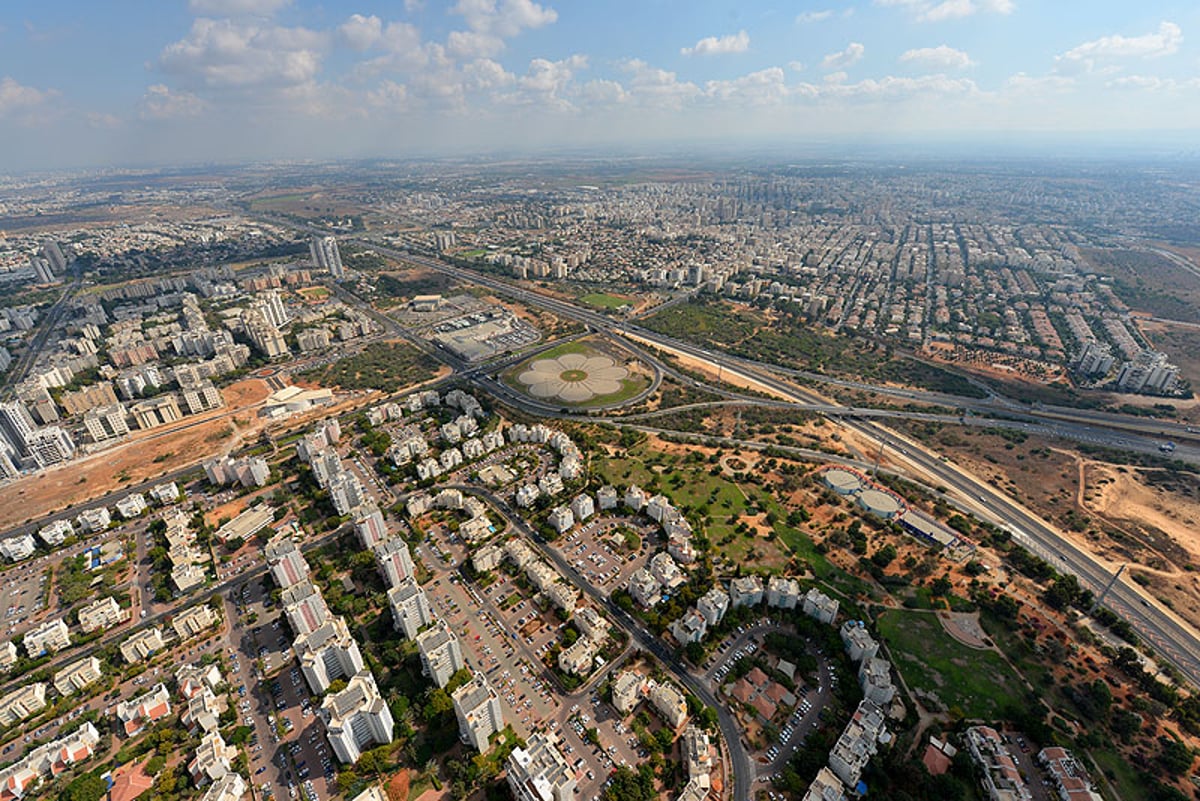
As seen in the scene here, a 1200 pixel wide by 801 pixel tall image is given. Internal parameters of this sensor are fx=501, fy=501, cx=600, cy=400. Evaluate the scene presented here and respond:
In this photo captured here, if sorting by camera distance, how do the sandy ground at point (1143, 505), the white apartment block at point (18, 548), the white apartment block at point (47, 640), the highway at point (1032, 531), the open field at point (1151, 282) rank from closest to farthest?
the white apartment block at point (47, 640), the highway at point (1032, 531), the white apartment block at point (18, 548), the sandy ground at point (1143, 505), the open field at point (1151, 282)

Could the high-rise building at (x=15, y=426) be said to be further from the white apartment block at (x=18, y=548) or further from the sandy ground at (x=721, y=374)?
the sandy ground at (x=721, y=374)

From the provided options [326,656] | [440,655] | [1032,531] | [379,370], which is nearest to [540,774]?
[440,655]

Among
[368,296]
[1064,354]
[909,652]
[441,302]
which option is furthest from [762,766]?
[368,296]

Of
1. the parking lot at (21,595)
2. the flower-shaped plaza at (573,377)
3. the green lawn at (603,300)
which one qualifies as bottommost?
the parking lot at (21,595)

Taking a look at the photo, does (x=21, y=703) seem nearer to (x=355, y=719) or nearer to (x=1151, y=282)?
(x=355, y=719)

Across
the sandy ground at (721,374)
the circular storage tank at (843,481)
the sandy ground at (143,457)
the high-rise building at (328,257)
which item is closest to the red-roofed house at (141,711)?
the sandy ground at (143,457)

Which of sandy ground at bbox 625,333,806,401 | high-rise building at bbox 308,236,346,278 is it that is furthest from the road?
high-rise building at bbox 308,236,346,278

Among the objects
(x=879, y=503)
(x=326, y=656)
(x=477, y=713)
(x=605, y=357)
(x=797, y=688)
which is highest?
(x=477, y=713)
